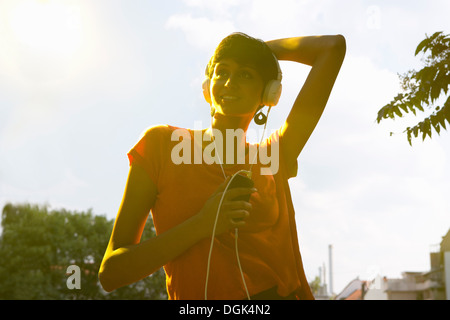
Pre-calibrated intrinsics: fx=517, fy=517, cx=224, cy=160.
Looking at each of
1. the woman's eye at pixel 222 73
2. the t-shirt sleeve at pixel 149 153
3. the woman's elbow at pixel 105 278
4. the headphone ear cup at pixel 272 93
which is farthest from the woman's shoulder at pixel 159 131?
the woman's elbow at pixel 105 278


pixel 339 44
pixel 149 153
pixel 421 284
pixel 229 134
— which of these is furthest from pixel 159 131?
pixel 421 284

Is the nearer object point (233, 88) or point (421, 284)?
point (233, 88)

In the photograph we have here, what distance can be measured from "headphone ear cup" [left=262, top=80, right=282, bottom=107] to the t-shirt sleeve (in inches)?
16.8

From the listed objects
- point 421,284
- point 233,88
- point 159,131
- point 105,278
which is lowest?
point 105,278

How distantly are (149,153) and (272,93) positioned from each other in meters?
0.53

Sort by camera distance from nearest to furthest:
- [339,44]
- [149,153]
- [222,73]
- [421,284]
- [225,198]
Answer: [225,198]
[149,153]
[222,73]
[339,44]
[421,284]

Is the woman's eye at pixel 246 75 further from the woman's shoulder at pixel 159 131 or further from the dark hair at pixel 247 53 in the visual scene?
the woman's shoulder at pixel 159 131

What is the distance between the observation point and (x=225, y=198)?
163 centimetres

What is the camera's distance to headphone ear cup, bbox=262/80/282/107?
6.44ft

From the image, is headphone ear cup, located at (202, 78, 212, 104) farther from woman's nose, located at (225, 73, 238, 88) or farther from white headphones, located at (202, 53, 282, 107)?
woman's nose, located at (225, 73, 238, 88)

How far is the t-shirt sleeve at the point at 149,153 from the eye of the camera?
1.77m

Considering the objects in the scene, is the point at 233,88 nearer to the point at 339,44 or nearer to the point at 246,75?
the point at 246,75

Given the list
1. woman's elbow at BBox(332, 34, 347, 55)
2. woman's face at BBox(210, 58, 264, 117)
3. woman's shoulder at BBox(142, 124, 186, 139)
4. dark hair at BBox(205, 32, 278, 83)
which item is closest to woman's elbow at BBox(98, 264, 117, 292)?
woman's shoulder at BBox(142, 124, 186, 139)
